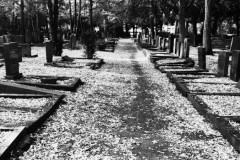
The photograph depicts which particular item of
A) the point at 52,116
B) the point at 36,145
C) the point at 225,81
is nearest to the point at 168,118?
the point at 52,116

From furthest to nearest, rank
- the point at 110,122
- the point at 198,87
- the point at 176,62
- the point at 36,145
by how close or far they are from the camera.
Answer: the point at 176,62
the point at 198,87
the point at 110,122
the point at 36,145

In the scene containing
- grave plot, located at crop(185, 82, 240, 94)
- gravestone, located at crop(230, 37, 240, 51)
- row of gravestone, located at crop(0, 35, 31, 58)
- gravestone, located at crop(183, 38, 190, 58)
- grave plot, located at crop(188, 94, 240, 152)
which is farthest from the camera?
gravestone, located at crop(230, 37, 240, 51)

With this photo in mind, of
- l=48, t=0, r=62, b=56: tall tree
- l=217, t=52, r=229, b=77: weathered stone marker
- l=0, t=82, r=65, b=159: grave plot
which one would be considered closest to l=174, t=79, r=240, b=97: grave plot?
l=217, t=52, r=229, b=77: weathered stone marker

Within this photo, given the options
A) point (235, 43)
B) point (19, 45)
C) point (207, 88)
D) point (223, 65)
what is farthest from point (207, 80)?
point (19, 45)

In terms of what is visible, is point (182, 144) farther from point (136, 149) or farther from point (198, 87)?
point (198, 87)

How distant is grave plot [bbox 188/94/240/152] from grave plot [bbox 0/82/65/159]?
3052mm

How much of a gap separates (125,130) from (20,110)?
204cm

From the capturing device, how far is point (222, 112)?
21.2 ft

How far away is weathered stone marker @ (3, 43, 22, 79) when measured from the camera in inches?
387

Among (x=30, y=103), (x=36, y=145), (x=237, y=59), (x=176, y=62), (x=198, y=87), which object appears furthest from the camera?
(x=176, y=62)

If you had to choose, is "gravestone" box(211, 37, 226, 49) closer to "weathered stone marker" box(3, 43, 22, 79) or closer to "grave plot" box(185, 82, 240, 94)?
"grave plot" box(185, 82, 240, 94)

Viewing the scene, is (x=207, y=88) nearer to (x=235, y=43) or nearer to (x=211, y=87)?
(x=211, y=87)

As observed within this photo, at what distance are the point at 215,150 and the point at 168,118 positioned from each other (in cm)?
186

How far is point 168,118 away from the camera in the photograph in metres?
6.43
